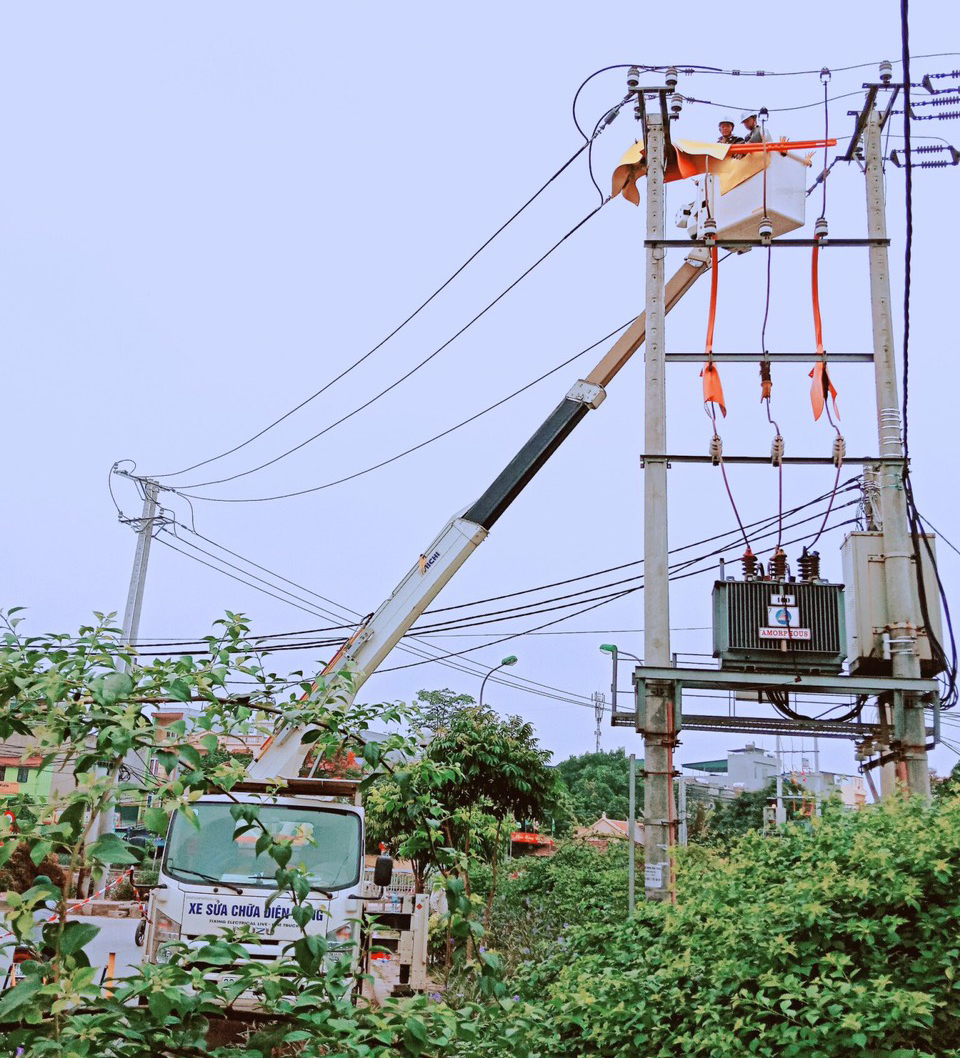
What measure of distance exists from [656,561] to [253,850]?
4.86 metres

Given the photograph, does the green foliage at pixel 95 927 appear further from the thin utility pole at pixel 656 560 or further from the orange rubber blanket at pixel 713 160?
the orange rubber blanket at pixel 713 160

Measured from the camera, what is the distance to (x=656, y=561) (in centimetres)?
1113

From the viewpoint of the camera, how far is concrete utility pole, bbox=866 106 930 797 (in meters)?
10.6

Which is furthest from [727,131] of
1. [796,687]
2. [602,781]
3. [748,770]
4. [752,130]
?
[602,781]

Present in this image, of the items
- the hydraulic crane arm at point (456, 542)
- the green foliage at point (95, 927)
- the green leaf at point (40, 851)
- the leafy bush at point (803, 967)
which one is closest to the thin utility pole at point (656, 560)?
the hydraulic crane arm at point (456, 542)

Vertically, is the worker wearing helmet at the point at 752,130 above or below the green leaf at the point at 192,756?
above

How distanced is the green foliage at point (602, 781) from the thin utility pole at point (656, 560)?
43.9 metres

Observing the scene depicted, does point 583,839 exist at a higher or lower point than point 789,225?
lower

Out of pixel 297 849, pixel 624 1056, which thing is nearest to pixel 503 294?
pixel 297 849

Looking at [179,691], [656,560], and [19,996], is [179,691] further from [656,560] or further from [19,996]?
[656,560]

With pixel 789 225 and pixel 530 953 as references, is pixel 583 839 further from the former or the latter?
pixel 789 225

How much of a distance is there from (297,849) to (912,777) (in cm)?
594

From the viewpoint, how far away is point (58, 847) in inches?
123

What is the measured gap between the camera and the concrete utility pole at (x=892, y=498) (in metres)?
10.6
